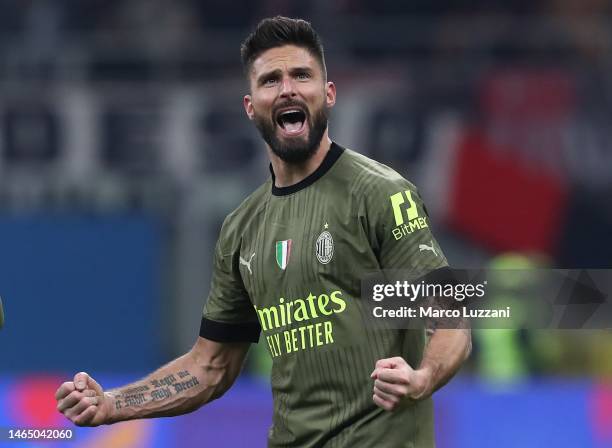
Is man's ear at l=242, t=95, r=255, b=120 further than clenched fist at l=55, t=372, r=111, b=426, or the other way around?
man's ear at l=242, t=95, r=255, b=120

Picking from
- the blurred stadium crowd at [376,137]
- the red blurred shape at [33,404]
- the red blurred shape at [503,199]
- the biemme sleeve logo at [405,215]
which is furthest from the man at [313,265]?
the red blurred shape at [503,199]

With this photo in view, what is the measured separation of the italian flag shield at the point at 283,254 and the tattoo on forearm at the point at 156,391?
0.65 m

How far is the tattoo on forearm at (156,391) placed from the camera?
17.2 feet

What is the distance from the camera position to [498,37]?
46.7ft

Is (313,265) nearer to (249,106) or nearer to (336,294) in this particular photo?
(336,294)

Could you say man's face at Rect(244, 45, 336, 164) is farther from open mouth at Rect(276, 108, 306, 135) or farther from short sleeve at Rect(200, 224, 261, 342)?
short sleeve at Rect(200, 224, 261, 342)

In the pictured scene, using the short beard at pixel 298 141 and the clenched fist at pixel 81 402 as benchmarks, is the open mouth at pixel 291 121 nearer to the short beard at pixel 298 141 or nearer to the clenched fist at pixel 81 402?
the short beard at pixel 298 141

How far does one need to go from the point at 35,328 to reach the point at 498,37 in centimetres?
527

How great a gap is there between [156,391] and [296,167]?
982 mm

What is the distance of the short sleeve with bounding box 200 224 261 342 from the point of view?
5312mm

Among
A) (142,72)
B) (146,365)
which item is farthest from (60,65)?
(146,365)

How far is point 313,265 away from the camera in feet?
16.2


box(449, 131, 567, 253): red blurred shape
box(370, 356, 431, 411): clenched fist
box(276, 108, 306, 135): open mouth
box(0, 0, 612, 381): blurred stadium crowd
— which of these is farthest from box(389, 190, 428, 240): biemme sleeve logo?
box(449, 131, 567, 253): red blurred shape

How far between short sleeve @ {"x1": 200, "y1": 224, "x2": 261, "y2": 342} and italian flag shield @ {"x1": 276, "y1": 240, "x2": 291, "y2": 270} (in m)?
0.30
